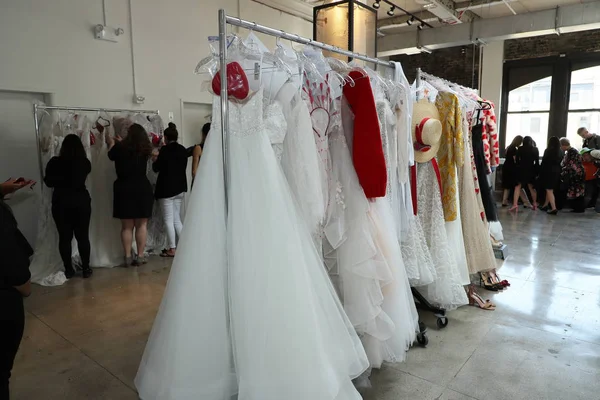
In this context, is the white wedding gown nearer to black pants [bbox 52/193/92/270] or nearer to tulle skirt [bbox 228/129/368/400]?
tulle skirt [bbox 228/129/368/400]

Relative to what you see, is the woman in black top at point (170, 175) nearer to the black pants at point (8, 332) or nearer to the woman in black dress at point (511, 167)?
the black pants at point (8, 332)

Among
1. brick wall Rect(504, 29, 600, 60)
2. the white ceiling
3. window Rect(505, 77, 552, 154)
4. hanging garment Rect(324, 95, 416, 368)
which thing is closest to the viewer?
hanging garment Rect(324, 95, 416, 368)

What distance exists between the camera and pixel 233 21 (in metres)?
1.83

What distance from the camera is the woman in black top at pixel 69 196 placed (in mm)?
4031

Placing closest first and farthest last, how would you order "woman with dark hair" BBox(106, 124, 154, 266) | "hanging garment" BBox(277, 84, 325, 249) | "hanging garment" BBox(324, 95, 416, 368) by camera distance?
"hanging garment" BBox(277, 84, 325, 249)
"hanging garment" BBox(324, 95, 416, 368)
"woman with dark hair" BBox(106, 124, 154, 266)

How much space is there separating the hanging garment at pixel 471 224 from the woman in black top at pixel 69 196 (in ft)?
11.7

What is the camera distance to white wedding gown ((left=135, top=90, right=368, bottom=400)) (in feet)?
5.50

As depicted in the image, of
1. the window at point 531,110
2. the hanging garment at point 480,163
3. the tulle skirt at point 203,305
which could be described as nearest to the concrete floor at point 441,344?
the tulle skirt at point 203,305

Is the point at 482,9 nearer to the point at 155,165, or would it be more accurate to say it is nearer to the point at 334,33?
the point at 334,33

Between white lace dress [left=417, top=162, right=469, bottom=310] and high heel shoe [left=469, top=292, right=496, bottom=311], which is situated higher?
white lace dress [left=417, top=162, right=469, bottom=310]

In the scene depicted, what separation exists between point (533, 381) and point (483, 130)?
2.14m

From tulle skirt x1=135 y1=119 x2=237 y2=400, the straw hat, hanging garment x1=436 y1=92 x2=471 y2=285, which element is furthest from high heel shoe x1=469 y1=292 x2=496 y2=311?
tulle skirt x1=135 y1=119 x2=237 y2=400

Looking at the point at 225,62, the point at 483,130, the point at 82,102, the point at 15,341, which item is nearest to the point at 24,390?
the point at 15,341

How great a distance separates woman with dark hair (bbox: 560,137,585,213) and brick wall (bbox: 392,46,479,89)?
2974mm
